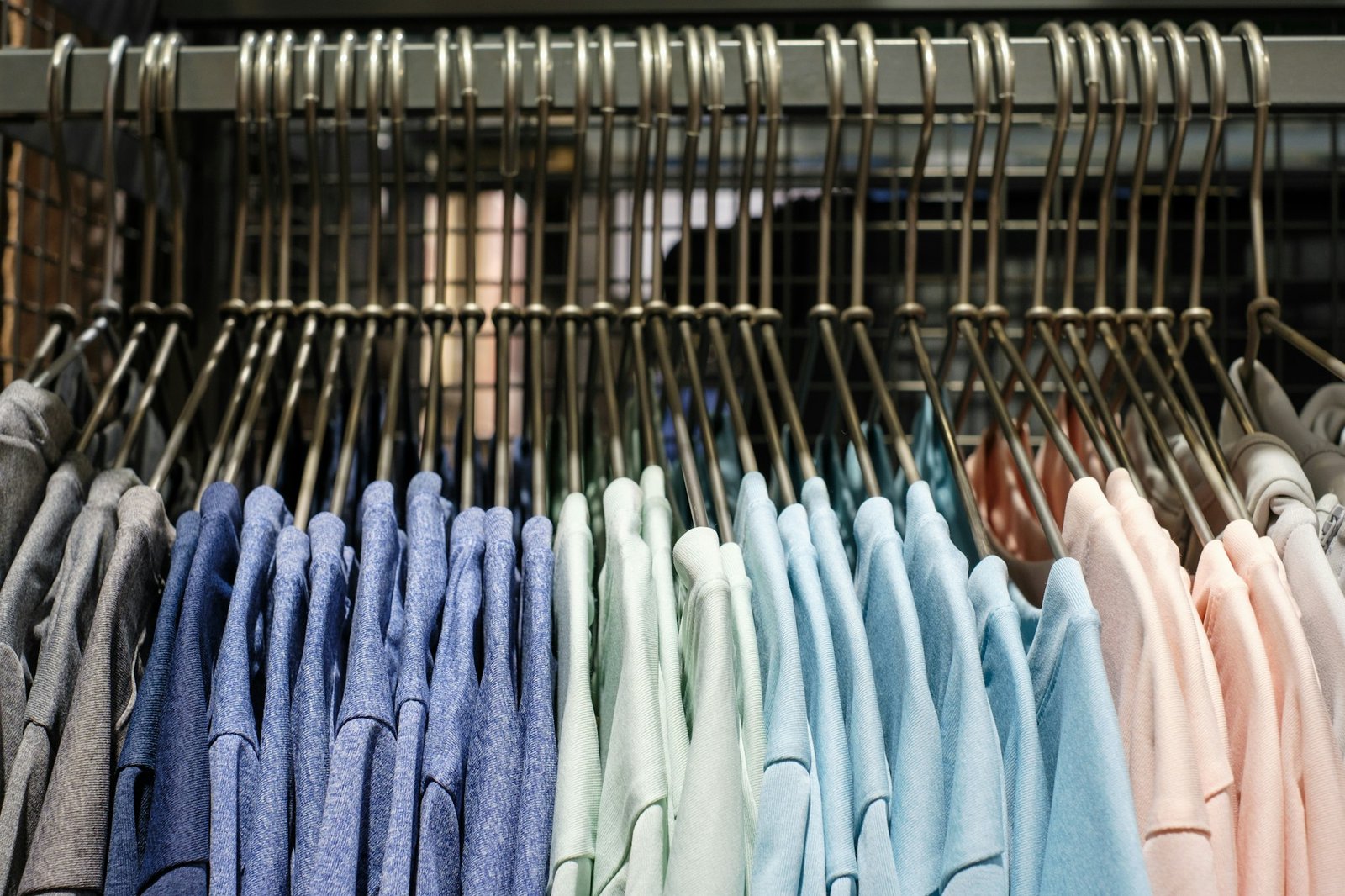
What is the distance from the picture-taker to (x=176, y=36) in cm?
79

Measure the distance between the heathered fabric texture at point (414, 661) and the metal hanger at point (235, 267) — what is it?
0.52 feet

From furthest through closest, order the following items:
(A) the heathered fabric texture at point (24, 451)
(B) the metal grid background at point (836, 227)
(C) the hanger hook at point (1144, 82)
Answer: (B) the metal grid background at point (836, 227) → (C) the hanger hook at point (1144, 82) → (A) the heathered fabric texture at point (24, 451)

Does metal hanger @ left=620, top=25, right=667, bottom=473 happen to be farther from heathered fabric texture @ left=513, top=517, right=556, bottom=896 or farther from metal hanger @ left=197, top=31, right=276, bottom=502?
metal hanger @ left=197, top=31, right=276, bottom=502

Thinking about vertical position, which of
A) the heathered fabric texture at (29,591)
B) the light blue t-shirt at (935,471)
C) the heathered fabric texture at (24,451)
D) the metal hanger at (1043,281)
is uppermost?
the metal hanger at (1043,281)

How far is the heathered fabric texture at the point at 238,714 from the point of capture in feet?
1.74

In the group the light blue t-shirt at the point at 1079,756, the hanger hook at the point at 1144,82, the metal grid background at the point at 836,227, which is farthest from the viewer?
the metal grid background at the point at 836,227

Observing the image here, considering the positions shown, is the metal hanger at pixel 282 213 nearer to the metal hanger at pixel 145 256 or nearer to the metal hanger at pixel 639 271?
the metal hanger at pixel 145 256

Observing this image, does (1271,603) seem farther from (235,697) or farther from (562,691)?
(235,697)

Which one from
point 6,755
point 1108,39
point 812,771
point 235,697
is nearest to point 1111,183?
point 1108,39

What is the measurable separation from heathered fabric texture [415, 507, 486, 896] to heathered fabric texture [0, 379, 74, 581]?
0.25 metres

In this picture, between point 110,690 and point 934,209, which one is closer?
point 110,690

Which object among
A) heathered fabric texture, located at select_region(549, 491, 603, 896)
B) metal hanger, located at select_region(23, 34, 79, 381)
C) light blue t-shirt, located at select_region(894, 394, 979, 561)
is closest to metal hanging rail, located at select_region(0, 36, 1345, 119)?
metal hanger, located at select_region(23, 34, 79, 381)

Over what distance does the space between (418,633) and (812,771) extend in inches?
8.2

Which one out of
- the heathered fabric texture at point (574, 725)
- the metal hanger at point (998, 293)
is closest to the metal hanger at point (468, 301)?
the heathered fabric texture at point (574, 725)
